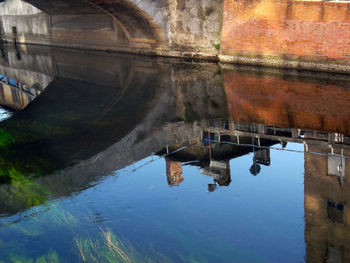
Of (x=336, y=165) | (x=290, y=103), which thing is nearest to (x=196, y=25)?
(x=290, y=103)

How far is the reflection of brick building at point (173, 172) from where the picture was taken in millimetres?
7602

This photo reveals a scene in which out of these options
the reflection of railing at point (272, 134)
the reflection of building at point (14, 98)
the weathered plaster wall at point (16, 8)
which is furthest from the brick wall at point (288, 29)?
the weathered plaster wall at point (16, 8)

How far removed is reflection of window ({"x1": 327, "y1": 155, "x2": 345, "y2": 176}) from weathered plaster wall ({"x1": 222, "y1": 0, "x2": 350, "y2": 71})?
7959 mm

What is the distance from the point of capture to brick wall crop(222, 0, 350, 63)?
15094 millimetres

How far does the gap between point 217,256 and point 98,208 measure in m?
2.25

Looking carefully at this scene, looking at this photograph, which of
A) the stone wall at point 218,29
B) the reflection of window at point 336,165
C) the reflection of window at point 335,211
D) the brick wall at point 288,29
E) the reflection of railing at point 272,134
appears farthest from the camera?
the stone wall at point 218,29

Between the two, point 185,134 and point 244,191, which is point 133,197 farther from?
point 185,134

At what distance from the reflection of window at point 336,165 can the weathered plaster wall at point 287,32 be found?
26.1 ft

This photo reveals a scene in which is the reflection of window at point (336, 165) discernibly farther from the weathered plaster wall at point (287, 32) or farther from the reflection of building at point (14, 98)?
the reflection of building at point (14, 98)

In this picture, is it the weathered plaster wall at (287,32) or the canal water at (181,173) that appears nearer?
the canal water at (181,173)

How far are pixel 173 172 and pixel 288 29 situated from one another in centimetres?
1079

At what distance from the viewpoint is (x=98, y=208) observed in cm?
664

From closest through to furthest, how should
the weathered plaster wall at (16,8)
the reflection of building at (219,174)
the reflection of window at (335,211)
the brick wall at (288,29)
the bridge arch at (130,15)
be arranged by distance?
1. the reflection of window at (335,211)
2. the reflection of building at (219,174)
3. the brick wall at (288,29)
4. the bridge arch at (130,15)
5. the weathered plaster wall at (16,8)

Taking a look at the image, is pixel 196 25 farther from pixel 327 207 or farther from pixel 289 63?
pixel 327 207
